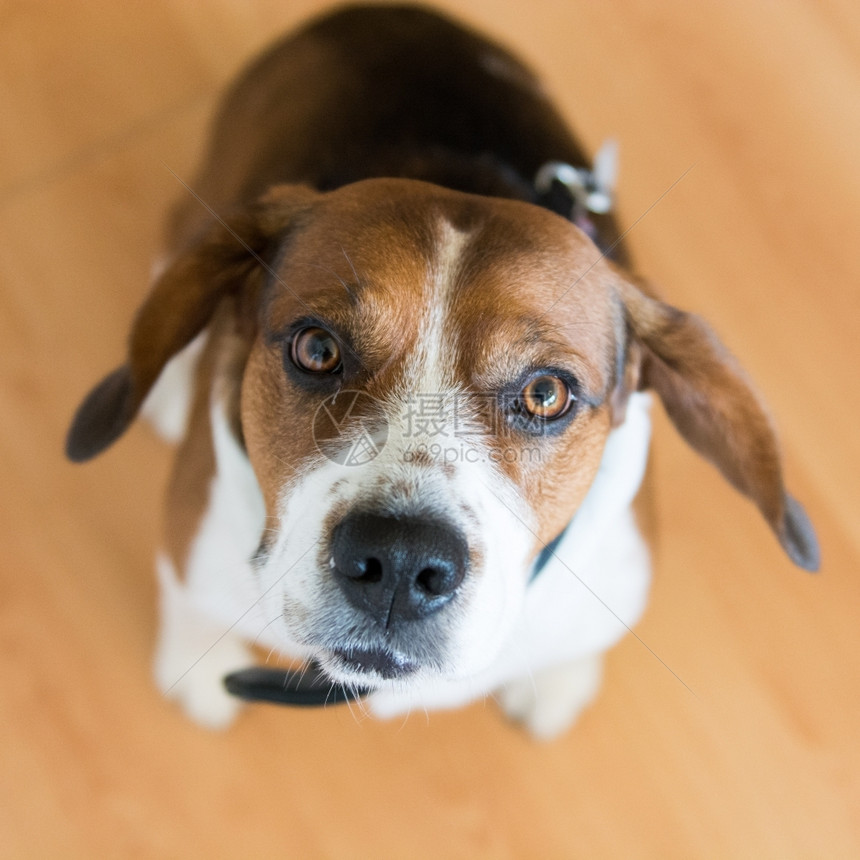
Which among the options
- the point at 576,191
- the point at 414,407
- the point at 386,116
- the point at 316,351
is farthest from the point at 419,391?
the point at 386,116

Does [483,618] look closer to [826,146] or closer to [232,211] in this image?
[232,211]

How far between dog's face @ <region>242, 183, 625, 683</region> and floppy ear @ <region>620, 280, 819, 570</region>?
145 millimetres

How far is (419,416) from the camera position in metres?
1.53

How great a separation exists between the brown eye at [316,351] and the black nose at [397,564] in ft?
1.11

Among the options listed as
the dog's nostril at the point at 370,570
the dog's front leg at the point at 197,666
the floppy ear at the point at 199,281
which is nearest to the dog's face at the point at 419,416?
the dog's nostril at the point at 370,570

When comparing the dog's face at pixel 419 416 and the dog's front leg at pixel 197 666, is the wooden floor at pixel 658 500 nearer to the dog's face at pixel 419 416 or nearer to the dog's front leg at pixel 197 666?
the dog's front leg at pixel 197 666

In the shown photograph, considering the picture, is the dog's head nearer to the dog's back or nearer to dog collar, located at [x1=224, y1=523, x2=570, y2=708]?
dog collar, located at [x1=224, y1=523, x2=570, y2=708]

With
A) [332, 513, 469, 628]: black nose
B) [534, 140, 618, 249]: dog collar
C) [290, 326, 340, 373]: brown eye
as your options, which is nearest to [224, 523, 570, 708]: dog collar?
[332, 513, 469, 628]: black nose

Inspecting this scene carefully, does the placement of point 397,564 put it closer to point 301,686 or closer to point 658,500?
point 301,686

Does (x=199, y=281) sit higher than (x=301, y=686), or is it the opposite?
(x=199, y=281)

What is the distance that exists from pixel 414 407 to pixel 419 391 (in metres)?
0.03

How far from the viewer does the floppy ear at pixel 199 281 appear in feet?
5.89

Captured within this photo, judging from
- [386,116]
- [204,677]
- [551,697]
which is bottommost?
[204,677]

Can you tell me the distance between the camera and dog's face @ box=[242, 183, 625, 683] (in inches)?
56.8
